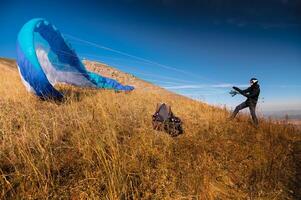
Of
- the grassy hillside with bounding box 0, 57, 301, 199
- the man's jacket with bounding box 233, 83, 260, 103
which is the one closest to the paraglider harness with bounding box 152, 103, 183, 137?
the grassy hillside with bounding box 0, 57, 301, 199

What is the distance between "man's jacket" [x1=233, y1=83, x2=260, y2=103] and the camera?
12.3m

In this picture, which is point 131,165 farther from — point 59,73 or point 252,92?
point 59,73

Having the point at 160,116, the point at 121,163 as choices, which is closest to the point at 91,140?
the point at 121,163

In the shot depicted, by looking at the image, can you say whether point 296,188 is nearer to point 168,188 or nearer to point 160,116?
point 168,188

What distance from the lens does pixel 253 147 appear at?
26.0 ft

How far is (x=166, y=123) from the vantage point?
8.80 metres

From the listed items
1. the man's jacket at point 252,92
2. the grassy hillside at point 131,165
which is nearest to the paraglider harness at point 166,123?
the grassy hillside at point 131,165

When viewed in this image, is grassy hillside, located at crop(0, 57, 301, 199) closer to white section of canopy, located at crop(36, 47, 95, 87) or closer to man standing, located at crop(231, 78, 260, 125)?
man standing, located at crop(231, 78, 260, 125)

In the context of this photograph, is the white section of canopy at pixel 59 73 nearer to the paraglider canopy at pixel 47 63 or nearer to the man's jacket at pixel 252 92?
the paraglider canopy at pixel 47 63

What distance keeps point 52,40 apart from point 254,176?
1208cm

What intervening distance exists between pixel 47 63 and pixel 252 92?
959 centimetres

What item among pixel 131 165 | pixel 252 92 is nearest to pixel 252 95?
pixel 252 92

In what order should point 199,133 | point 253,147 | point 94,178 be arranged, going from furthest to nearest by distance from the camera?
point 199,133 → point 253,147 → point 94,178

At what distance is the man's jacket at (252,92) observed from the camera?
12317 millimetres
